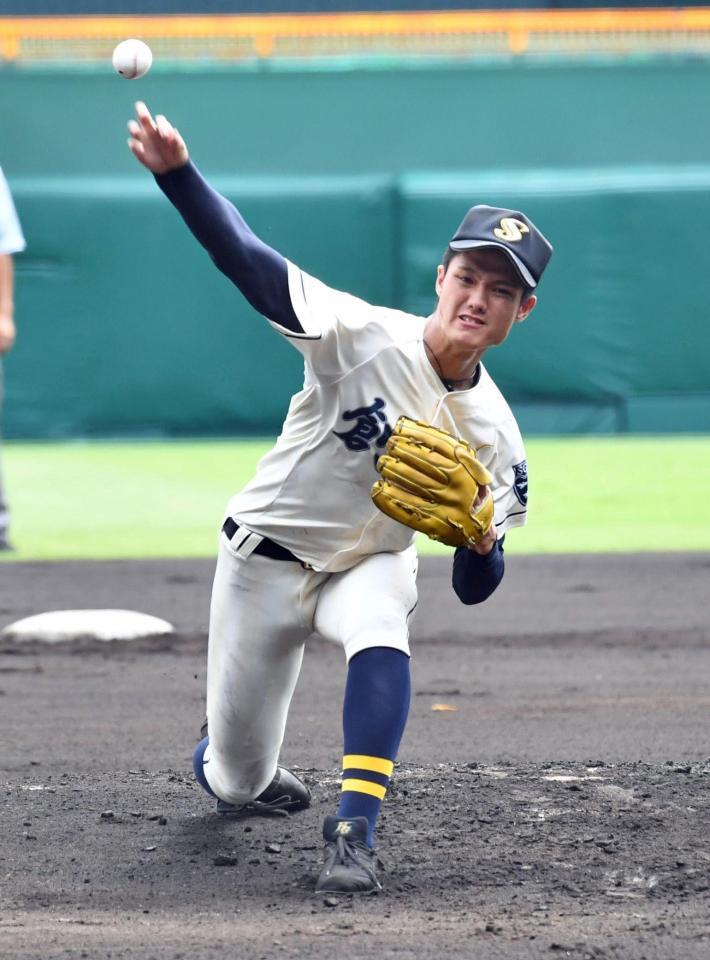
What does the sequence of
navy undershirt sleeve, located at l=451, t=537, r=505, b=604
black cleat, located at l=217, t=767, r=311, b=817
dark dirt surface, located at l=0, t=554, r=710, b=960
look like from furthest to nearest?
black cleat, located at l=217, t=767, r=311, b=817, navy undershirt sleeve, located at l=451, t=537, r=505, b=604, dark dirt surface, located at l=0, t=554, r=710, b=960

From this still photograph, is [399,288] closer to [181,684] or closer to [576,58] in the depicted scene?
[576,58]

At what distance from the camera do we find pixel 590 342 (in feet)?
40.8

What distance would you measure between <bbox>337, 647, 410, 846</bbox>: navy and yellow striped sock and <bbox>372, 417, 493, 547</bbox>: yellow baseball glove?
0.29m

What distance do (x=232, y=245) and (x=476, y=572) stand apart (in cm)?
93

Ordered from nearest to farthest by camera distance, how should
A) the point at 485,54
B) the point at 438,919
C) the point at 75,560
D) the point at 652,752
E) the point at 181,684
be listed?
the point at 438,919 → the point at 652,752 → the point at 181,684 → the point at 75,560 → the point at 485,54

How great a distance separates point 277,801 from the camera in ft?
12.5

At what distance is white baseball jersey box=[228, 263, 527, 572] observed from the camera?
326cm

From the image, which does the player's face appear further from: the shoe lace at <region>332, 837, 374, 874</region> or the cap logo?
the shoe lace at <region>332, 837, 374, 874</region>

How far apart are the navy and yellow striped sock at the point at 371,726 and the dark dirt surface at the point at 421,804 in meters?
0.20

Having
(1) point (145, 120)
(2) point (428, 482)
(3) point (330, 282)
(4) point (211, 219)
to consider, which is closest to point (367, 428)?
(2) point (428, 482)

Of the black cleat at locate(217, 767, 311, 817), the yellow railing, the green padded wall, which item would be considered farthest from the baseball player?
the yellow railing

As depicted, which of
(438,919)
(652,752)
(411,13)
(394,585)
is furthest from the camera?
(411,13)

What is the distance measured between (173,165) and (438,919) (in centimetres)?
158

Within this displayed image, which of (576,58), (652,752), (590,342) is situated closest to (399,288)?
(590,342)
